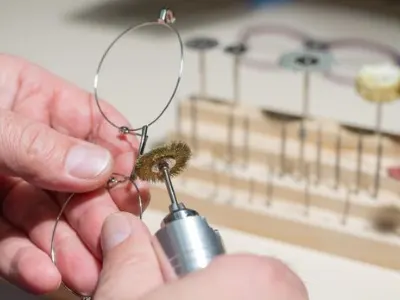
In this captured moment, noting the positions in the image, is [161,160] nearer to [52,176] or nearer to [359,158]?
[52,176]

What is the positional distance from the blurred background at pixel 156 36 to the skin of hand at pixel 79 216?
0.21 meters

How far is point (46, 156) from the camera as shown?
0.50m

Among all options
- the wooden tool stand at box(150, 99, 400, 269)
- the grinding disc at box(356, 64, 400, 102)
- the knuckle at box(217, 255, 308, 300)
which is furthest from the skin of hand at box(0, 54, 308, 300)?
the grinding disc at box(356, 64, 400, 102)

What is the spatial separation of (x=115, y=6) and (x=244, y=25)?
208mm

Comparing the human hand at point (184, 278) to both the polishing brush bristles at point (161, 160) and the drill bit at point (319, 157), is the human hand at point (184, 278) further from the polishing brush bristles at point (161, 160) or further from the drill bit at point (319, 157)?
the drill bit at point (319, 157)

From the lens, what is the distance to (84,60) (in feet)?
3.42

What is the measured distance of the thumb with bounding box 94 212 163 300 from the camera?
41cm

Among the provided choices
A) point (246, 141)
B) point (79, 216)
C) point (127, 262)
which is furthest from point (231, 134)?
point (127, 262)

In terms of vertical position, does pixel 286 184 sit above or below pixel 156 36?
below

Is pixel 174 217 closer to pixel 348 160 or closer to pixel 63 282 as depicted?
pixel 63 282

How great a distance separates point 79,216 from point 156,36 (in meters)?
0.57

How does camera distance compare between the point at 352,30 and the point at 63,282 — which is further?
the point at 352,30

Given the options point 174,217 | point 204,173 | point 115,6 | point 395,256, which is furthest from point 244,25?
point 174,217

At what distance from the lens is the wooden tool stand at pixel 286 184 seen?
658 millimetres
